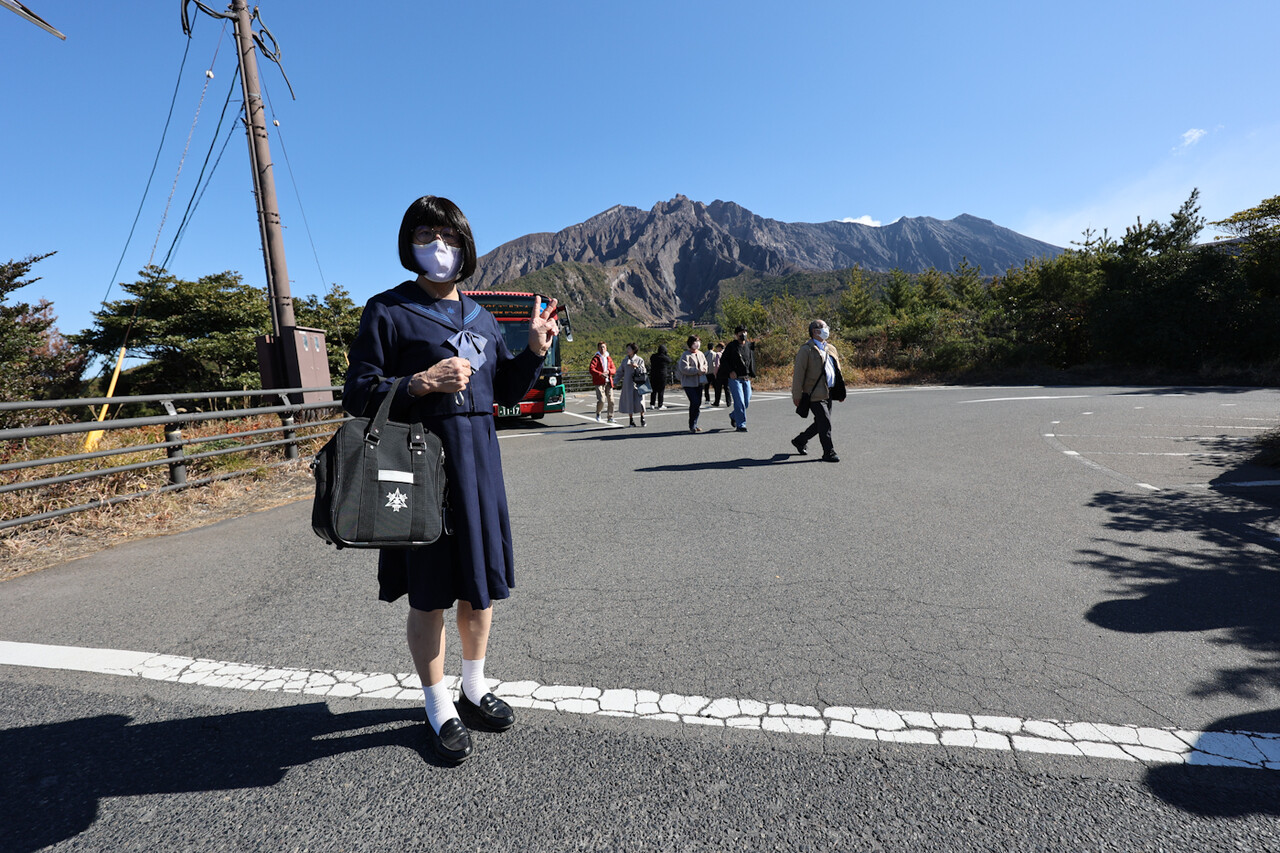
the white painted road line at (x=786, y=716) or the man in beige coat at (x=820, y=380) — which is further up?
the man in beige coat at (x=820, y=380)

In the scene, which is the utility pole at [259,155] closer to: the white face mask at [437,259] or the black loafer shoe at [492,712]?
the white face mask at [437,259]

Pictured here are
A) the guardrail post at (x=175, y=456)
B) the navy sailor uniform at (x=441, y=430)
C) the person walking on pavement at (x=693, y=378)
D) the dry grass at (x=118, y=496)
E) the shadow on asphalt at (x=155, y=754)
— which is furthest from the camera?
the person walking on pavement at (x=693, y=378)

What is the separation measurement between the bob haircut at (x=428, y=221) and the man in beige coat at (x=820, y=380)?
6.25 meters

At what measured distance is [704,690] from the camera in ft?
Result: 8.52

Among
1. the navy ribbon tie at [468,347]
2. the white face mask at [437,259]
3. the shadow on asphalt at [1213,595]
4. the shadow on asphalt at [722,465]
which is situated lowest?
the shadow on asphalt at [1213,595]

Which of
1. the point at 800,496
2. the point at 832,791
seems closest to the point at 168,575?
the point at 832,791

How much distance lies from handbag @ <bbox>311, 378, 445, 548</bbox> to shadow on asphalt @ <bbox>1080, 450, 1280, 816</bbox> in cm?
256

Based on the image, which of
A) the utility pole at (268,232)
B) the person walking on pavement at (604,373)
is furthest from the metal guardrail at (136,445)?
the person walking on pavement at (604,373)

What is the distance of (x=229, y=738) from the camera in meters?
2.34

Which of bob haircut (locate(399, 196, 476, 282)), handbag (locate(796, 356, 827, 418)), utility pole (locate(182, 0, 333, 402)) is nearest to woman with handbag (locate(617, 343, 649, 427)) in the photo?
handbag (locate(796, 356, 827, 418))

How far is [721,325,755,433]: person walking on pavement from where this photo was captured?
11.0 meters

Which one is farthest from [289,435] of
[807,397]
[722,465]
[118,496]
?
[807,397]

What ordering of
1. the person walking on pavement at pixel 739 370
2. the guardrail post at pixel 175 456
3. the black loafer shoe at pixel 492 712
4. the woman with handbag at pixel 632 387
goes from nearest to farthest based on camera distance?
the black loafer shoe at pixel 492 712 < the guardrail post at pixel 175 456 < the person walking on pavement at pixel 739 370 < the woman with handbag at pixel 632 387

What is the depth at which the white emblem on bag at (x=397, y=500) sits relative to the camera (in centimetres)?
196
